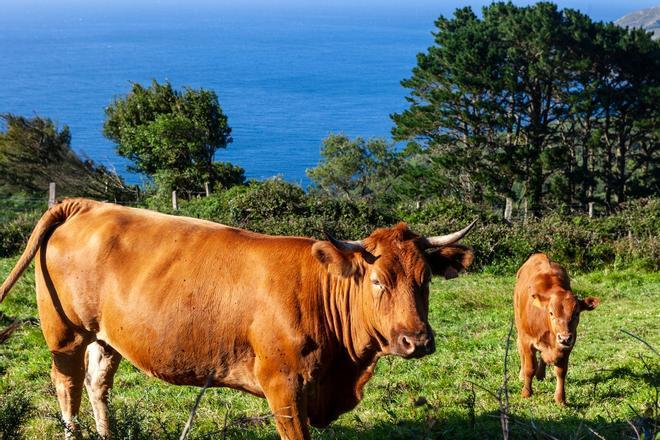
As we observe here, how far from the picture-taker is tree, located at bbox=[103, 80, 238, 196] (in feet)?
124

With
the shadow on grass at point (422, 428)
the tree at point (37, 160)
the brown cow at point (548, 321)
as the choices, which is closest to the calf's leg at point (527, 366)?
the brown cow at point (548, 321)

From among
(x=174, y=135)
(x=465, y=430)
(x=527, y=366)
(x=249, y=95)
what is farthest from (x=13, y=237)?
(x=249, y=95)

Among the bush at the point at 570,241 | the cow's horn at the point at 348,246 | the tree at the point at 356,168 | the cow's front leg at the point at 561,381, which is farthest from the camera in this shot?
the tree at the point at 356,168

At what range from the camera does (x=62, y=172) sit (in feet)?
143

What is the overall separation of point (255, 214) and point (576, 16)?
31736 millimetres

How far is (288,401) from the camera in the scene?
17.4 feet

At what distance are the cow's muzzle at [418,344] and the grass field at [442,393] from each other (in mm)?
350

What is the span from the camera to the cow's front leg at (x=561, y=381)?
26.3ft

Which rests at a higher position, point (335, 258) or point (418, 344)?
point (335, 258)

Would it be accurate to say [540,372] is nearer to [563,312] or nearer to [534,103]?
[563,312]

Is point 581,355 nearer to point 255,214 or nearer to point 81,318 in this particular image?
point 81,318

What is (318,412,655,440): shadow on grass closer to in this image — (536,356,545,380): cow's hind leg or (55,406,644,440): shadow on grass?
(55,406,644,440): shadow on grass

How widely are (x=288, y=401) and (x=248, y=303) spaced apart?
75 centimetres

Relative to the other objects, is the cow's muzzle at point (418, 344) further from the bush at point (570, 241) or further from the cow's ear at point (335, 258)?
the bush at point (570, 241)
